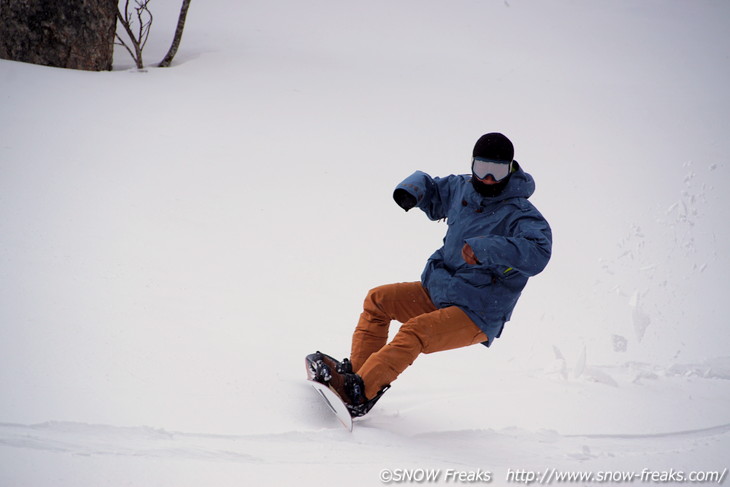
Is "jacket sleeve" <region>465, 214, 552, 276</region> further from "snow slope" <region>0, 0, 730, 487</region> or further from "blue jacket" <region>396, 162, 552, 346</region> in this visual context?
"snow slope" <region>0, 0, 730, 487</region>

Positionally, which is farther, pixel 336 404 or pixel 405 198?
pixel 405 198

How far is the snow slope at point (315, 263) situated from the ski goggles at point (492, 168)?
1.13 meters

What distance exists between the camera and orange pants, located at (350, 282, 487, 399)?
2447 millimetres

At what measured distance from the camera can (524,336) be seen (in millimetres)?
3924

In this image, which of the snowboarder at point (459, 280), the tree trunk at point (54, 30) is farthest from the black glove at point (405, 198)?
the tree trunk at point (54, 30)

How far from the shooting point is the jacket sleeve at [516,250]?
2.40 metres

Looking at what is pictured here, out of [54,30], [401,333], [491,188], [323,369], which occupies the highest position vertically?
[54,30]

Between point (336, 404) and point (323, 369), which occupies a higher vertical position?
point (323, 369)

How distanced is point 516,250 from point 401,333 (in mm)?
562

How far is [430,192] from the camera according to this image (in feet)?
9.60

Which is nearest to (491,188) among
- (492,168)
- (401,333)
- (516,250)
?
(492,168)

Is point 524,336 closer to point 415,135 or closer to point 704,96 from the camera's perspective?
point 415,135

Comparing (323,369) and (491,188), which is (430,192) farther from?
(323,369)

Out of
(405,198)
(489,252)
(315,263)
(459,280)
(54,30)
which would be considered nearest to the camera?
(489,252)
